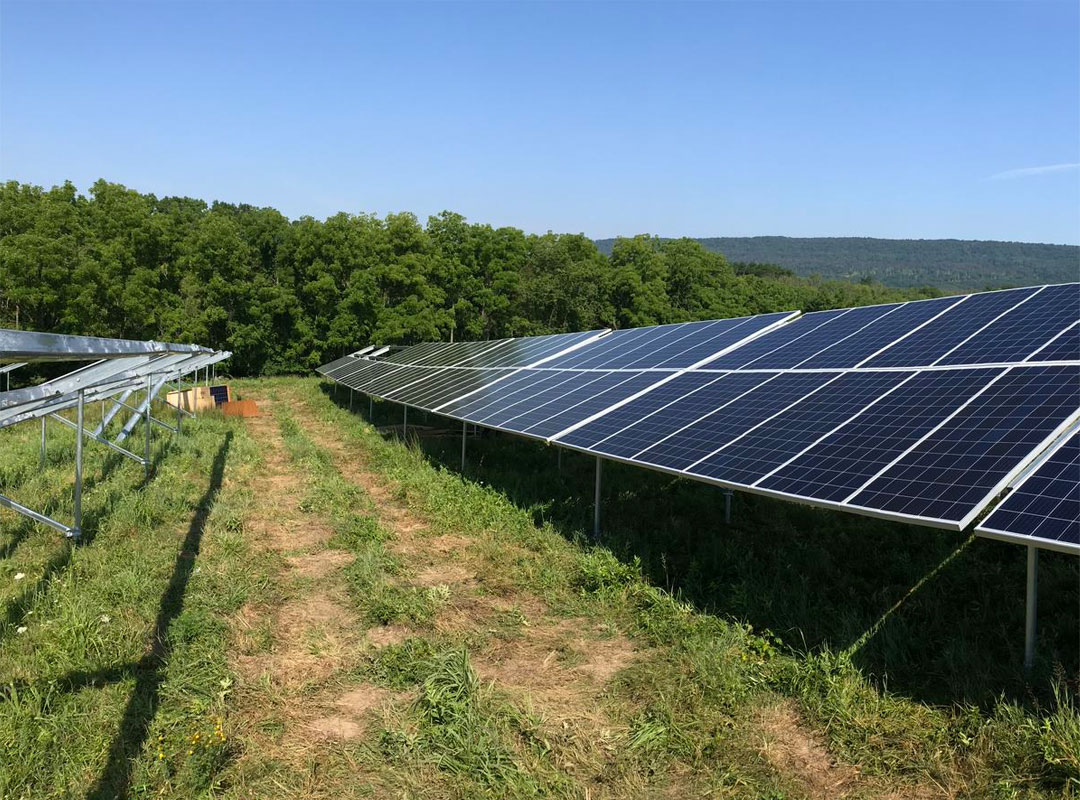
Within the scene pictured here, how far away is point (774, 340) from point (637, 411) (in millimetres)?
4326

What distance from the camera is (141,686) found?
5.81 m

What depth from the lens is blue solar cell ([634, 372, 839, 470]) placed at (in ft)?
25.2

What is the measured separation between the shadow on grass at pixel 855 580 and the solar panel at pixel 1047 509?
1.42 metres

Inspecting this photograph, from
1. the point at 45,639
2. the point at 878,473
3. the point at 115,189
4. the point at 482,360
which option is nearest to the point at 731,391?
the point at 878,473

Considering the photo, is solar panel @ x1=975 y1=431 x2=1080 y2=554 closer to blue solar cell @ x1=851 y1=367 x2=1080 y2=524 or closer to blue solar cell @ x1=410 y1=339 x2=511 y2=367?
blue solar cell @ x1=851 y1=367 x2=1080 y2=524

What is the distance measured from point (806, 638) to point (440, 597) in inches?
158

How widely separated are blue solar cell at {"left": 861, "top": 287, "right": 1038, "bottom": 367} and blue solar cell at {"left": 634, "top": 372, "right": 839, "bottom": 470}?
1.02 metres

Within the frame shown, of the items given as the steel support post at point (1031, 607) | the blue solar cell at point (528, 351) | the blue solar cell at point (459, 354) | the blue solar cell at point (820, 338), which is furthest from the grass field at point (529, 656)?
the blue solar cell at point (459, 354)

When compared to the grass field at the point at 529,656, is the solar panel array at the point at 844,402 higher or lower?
higher

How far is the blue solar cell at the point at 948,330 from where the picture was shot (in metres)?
9.12

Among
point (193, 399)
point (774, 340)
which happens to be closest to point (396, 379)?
point (193, 399)

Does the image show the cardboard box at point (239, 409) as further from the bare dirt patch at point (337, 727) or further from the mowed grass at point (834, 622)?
the bare dirt patch at point (337, 727)

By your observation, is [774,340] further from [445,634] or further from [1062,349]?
[445,634]

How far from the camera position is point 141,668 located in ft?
20.1
